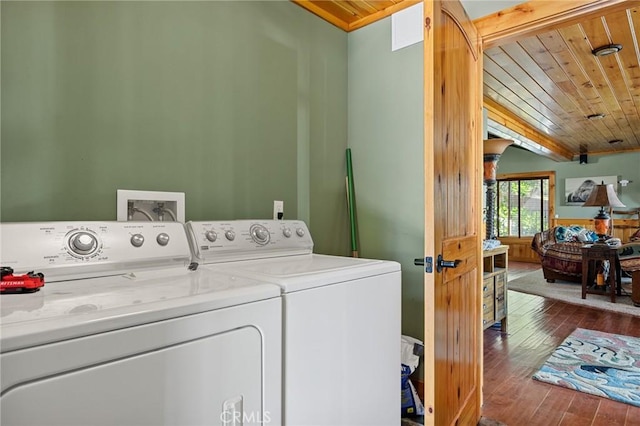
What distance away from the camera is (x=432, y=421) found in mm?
1362

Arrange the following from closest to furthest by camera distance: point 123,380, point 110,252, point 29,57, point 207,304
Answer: point 123,380 < point 207,304 < point 110,252 < point 29,57

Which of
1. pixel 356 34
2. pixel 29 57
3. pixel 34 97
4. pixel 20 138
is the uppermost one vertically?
pixel 356 34

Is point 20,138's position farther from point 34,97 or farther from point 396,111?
point 396,111

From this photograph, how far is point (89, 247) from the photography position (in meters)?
1.08

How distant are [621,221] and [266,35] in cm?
854

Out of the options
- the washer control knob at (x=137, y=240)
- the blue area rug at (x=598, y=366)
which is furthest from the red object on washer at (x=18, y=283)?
the blue area rug at (x=598, y=366)

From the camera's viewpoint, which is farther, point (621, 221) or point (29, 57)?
point (621, 221)

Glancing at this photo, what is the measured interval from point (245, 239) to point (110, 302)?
2.53ft

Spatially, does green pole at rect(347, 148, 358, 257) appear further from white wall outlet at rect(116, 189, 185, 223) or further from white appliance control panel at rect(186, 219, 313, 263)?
white wall outlet at rect(116, 189, 185, 223)

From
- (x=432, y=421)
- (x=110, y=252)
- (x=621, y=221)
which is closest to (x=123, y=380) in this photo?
(x=110, y=252)

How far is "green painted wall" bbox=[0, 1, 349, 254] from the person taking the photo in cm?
123

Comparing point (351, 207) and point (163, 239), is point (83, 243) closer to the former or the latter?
point (163, 239)

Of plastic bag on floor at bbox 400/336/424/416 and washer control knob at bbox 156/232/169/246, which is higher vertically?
washer control knob at bbox 156/232/169/246

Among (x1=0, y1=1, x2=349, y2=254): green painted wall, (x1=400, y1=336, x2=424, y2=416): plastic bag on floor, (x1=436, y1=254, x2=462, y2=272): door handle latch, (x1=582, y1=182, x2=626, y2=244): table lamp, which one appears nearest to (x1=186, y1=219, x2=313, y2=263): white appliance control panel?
(x1=0, y1=1, x2=349, y2=254): green painted wall
